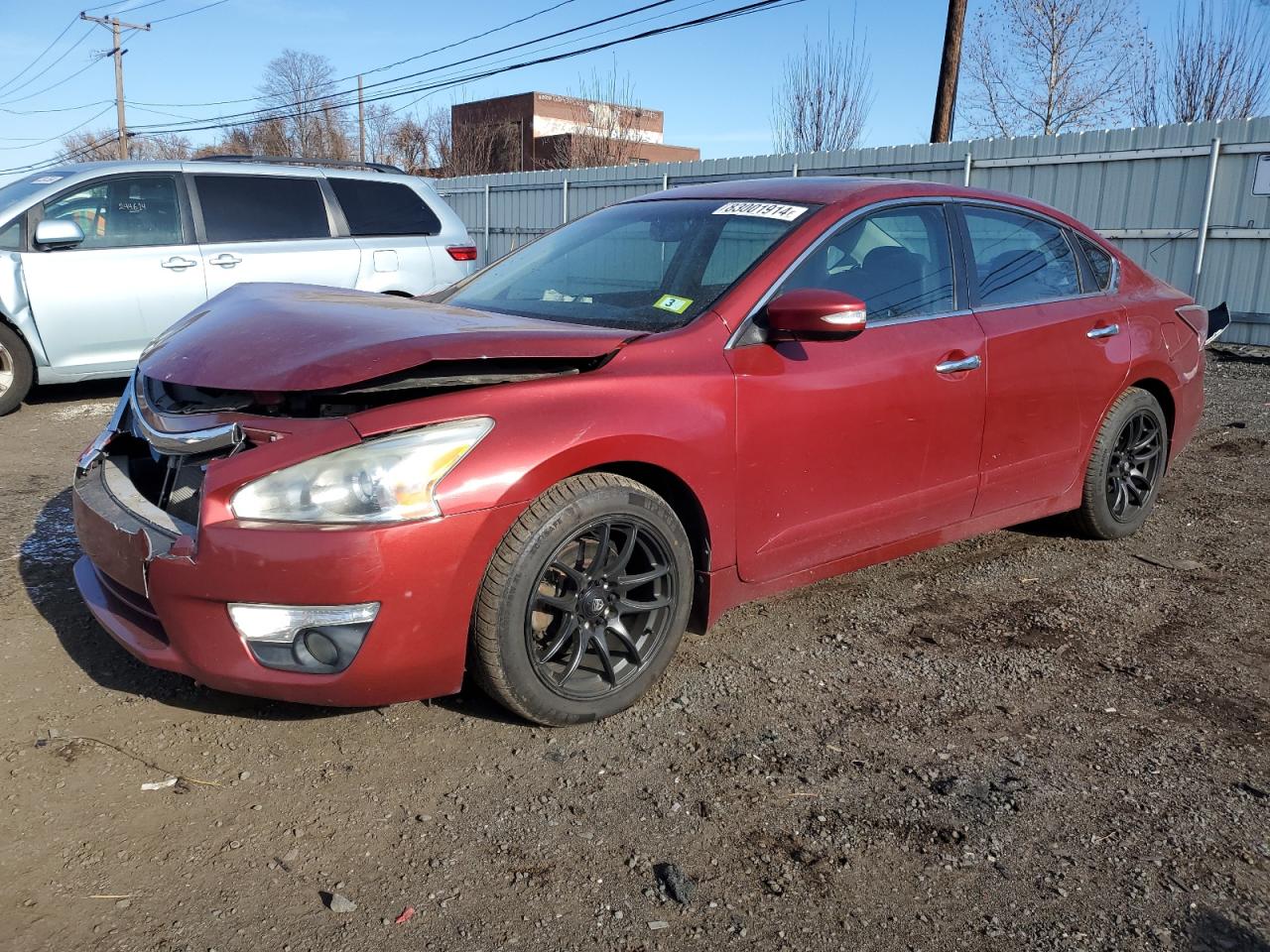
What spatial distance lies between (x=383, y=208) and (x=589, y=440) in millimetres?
6469

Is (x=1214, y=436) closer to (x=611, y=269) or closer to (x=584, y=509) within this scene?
(x=611, y=269)

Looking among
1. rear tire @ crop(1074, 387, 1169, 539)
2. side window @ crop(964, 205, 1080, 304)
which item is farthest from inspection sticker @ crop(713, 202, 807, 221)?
rear tire @ crop(1074, 387, 1169, 539)

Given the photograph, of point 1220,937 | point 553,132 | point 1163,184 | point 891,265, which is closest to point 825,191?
point 891,265

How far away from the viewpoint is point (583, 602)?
9.89 feet

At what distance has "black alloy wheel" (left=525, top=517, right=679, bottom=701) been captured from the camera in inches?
117

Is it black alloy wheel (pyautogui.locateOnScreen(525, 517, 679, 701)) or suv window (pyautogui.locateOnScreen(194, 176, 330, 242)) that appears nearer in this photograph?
black alloy wheel (pyautogui.locateOnScreen(525, 517, 679, 701))

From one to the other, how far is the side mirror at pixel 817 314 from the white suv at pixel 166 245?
500 cm

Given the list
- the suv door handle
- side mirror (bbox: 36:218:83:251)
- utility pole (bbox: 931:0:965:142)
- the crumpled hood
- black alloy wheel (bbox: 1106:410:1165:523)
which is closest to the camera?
the crumpled hood

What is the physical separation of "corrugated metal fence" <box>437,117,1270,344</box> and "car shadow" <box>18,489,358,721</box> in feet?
25.5

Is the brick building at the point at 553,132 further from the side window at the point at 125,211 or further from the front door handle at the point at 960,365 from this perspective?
the front door handle at the point at 960,365

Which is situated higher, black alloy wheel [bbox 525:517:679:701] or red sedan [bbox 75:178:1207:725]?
red sedan [bbox 75:178:1207:725]

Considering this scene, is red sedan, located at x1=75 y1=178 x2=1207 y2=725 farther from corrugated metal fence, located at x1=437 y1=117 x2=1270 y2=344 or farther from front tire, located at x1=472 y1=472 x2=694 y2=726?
corrugated metal fence, located at x1=437 y1=117 x2=1270 y2=344

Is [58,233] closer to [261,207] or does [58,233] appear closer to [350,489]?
[261,207]

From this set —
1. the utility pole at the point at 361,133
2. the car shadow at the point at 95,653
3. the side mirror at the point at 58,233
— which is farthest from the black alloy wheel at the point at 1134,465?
the utility pole at the point at 361,133
